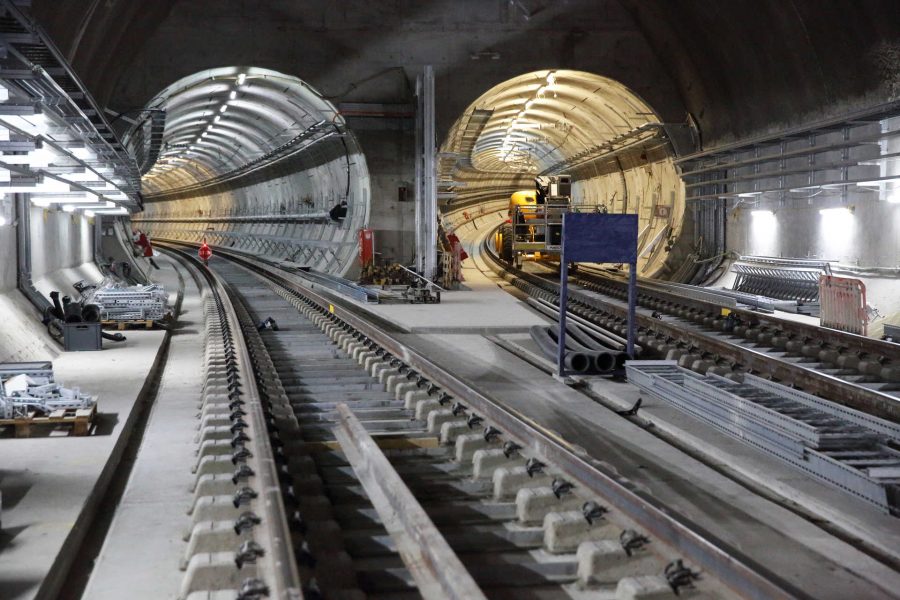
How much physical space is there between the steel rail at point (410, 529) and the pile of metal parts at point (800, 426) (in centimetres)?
290

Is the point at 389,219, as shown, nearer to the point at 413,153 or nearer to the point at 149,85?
the point at 413,153

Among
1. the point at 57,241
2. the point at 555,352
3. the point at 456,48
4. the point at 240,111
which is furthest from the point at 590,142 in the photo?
the point at 555,352

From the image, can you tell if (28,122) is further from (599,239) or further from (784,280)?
(784,280)

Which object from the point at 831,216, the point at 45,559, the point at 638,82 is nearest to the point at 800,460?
the point at 45,559

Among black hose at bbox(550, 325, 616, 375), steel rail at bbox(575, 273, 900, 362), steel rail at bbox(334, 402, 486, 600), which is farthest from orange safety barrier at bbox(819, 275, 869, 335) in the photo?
steel rail at bbox(334, 402, 486, 600)

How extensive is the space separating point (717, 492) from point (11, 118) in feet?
20.7

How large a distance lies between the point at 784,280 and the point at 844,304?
458 cm

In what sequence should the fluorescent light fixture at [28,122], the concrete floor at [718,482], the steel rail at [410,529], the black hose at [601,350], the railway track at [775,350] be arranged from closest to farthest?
1. the steel rail at [410,529]
2. the concrete floor at [718,482]
3. the fluorescent light fixture at [28,122]
4. the railway track at [775,350]
5. the black hose at [601,350]

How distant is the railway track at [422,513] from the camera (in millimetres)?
3938

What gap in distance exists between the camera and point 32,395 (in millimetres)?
7645

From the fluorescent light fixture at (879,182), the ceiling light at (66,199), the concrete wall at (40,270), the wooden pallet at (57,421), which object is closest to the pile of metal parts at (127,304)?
the concrete wall at (40,270)

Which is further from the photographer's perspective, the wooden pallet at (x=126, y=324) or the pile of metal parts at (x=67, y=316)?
the wooden pallet at (x=126, y=324)

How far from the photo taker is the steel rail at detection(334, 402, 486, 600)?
3758 mm

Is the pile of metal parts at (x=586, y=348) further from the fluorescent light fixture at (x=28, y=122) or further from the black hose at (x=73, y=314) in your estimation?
the black hose at (x=73, y=314)
